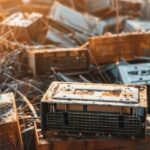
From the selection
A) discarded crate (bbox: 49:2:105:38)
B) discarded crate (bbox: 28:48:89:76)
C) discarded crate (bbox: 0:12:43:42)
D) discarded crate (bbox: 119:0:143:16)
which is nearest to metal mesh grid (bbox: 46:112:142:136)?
discarded crate (bbox: 28:48:89:76)

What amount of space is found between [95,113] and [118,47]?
2807mm

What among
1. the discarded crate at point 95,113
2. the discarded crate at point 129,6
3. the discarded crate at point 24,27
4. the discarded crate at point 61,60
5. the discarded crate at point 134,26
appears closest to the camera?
the discarded crate at point 95,113

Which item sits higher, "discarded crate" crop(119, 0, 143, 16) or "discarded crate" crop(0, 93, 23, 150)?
"discarded crate" crop(119, 0, 143, 16)

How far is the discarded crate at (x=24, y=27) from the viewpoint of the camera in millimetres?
7430

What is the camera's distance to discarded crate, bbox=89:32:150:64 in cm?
641

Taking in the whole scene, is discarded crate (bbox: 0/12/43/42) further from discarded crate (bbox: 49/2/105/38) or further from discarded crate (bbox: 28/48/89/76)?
discarded crate (bbox: 28/48/89/76)

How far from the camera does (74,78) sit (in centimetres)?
618

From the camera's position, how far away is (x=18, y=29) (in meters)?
7.44

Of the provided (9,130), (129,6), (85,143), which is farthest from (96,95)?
(129,6)

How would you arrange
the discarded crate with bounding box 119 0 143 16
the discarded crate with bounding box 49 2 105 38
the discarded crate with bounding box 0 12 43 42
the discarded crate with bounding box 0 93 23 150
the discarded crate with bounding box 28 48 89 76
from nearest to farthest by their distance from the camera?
the discarded crate with bounding box 0 93 23 150 → the discarded crate with bounding box 28 48 89 76 → the discarded crate with bounding box 0 12 43 42 → the discarded crate with bounding box 49 2 105 38 → the discarded crate with bounding box 119 0 143 16

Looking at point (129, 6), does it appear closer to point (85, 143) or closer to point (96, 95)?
point (96, 95)

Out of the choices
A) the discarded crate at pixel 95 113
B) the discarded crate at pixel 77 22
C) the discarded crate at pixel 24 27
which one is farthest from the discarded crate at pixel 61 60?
the discarded crate at pixel 95 113

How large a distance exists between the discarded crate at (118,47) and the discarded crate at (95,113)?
2.43 meters

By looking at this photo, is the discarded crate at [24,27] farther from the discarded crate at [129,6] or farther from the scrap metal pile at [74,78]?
the discarded crate at [129,6]
